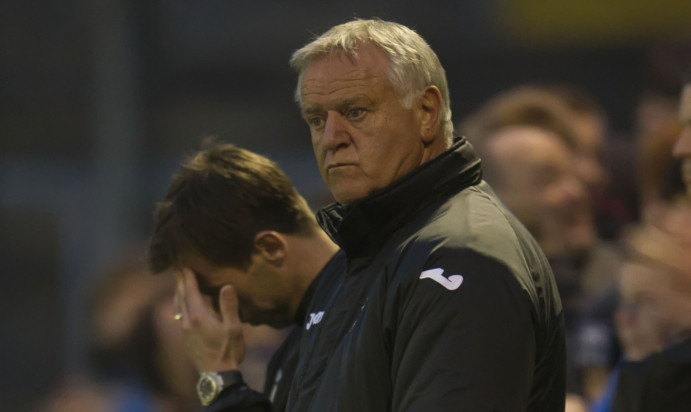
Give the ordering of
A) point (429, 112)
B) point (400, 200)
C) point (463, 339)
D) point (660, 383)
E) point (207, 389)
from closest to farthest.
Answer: point (463, 339) < point (400, 200) < point (429, 112) < point (660, 383) < point (207, 389)

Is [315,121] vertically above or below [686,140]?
above

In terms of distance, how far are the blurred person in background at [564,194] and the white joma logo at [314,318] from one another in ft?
4.86

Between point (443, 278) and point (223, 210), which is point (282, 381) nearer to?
point (223, 210)

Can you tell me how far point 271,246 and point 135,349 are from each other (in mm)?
2019

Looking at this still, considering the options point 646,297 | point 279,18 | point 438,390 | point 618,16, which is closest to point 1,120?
point 279,18

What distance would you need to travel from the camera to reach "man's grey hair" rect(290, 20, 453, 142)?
3029 mm

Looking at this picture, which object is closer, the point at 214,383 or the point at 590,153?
the point at 214,383

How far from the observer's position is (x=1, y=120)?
1129cm

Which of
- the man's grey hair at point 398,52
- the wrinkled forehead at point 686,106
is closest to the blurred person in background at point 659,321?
the wrinkled forehead at point 686,106

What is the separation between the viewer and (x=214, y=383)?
3.64 m

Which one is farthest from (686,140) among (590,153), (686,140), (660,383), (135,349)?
(135,349)

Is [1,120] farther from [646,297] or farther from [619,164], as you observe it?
[646,297]

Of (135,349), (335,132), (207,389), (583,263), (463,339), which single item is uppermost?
(335,132)

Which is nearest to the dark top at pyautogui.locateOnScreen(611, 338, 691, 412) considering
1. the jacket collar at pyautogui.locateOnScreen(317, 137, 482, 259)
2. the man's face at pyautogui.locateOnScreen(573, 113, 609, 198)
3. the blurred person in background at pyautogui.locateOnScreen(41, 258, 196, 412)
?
the jacket collar at pyautogui.locateOnScreen(317, 137, 482, 259)
